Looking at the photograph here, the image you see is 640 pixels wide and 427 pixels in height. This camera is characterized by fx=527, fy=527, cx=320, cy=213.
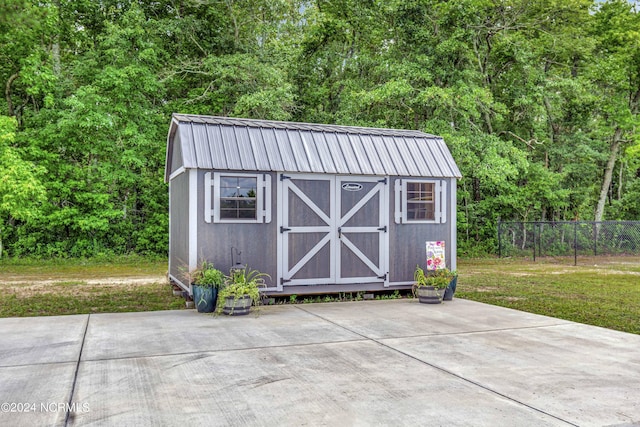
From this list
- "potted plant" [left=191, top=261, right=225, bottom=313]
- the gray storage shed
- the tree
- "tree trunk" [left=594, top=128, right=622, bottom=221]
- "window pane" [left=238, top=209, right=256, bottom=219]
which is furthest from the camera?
"tree trunk" [left=594, top=128, right=622, bottom=221]

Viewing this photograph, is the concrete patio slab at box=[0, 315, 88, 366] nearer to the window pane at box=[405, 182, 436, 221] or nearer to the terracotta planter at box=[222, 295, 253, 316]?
the terracotta planter at box=[222, 295, 253, 316]

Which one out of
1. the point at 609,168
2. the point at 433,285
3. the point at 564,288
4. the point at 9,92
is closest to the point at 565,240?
the point at 609,168

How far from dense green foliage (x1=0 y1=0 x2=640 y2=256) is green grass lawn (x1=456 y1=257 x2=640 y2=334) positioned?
10.7 ft

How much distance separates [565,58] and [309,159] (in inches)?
594

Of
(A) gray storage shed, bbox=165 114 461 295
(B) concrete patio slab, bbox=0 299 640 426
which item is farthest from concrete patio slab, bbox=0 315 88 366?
(A) gray storage shed, bbox=165 114 461 295

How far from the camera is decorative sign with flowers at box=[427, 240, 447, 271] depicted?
832 centimetres

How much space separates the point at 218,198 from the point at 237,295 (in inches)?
56.5

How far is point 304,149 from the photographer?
8023mm

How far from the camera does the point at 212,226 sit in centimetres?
729

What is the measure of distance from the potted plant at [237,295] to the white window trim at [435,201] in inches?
107

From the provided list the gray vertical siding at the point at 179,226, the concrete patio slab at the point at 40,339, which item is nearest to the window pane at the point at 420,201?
the gray vertical siding at the point at 179,226

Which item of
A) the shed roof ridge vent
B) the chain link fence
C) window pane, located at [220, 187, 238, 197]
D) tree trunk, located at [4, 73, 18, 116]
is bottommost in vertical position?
the chain link fence

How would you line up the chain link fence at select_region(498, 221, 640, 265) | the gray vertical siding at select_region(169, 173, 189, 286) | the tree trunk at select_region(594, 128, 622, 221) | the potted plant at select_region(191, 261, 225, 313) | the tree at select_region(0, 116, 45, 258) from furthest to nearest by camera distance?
the tree trunk at select_region(594, 128, 622, 221) → the chain link fence at select_region(498, 221, 640, 265) → the tree at select_region(0, 116, 45, 258) → the gray vertical siding at select_region(169, 173, 189, 286) → the potted plant at select_region(191, 261, 225, 313)

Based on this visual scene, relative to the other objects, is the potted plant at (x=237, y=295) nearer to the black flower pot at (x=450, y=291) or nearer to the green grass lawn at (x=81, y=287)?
the green grass lawn at (x=81, y=287)
